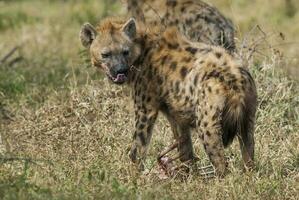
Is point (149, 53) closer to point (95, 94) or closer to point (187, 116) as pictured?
point (187, 116)

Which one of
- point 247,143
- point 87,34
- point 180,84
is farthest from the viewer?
point 87,34

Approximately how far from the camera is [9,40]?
1348cm

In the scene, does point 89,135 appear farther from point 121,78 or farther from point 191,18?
point 191,18

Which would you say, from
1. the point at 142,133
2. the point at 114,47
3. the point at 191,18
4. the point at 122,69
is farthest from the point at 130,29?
the point at 191,18

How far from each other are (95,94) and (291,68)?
3163mm

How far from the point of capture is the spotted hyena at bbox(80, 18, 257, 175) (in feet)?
24.7

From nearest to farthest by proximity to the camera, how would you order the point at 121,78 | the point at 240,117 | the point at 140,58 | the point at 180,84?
the point at 240,117
the point at 180,84
the point at 121,78
the point at 140,58

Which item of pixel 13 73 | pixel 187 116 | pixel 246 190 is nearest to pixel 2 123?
pixel 13 73

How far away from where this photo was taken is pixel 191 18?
398 inches

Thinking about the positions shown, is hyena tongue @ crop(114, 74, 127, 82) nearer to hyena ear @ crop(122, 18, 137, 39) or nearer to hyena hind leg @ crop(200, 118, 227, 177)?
hyena ear @ crop(122, 18, 137, 39)

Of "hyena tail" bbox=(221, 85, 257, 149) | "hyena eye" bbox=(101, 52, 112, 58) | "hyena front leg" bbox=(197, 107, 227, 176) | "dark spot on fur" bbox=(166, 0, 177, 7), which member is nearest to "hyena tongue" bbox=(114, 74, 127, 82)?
"hyena eye" bbox=(101, 52, 112, 58)

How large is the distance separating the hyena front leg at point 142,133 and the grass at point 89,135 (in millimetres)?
94

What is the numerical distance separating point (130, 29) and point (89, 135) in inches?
41.2

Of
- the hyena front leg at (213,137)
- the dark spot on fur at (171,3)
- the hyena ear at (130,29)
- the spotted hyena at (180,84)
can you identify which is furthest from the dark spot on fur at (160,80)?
the dark spot on fur at (171,3)
